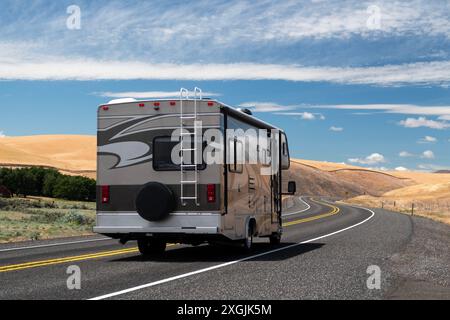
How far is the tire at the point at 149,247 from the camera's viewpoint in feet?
53.9

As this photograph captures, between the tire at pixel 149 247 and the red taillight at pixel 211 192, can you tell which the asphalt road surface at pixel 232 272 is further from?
the red taillight at pixel 211 192

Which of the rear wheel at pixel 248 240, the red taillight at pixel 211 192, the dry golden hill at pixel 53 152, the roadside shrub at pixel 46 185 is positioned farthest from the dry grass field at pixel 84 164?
the red taillight at pixel 211 192

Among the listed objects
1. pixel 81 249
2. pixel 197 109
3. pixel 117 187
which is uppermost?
pixel 197 109

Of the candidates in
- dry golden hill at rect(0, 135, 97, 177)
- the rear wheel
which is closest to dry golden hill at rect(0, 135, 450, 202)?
dry golden hill at rect(0, 135, 97, 177)

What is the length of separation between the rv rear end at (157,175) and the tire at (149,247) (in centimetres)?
104

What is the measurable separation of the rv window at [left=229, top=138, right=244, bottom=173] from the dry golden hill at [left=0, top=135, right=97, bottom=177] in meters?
117

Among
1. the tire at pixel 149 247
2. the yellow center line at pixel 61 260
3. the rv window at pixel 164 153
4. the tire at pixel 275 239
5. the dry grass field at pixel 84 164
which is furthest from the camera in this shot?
the dry grass field at pixel 84 164

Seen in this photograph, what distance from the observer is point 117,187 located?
15.1 m

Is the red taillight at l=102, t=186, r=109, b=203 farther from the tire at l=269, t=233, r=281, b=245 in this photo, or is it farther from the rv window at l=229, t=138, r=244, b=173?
the tire at l=269, t=233, r=281, b=245

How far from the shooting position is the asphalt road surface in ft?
33.1

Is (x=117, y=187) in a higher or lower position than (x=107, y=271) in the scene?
higher
